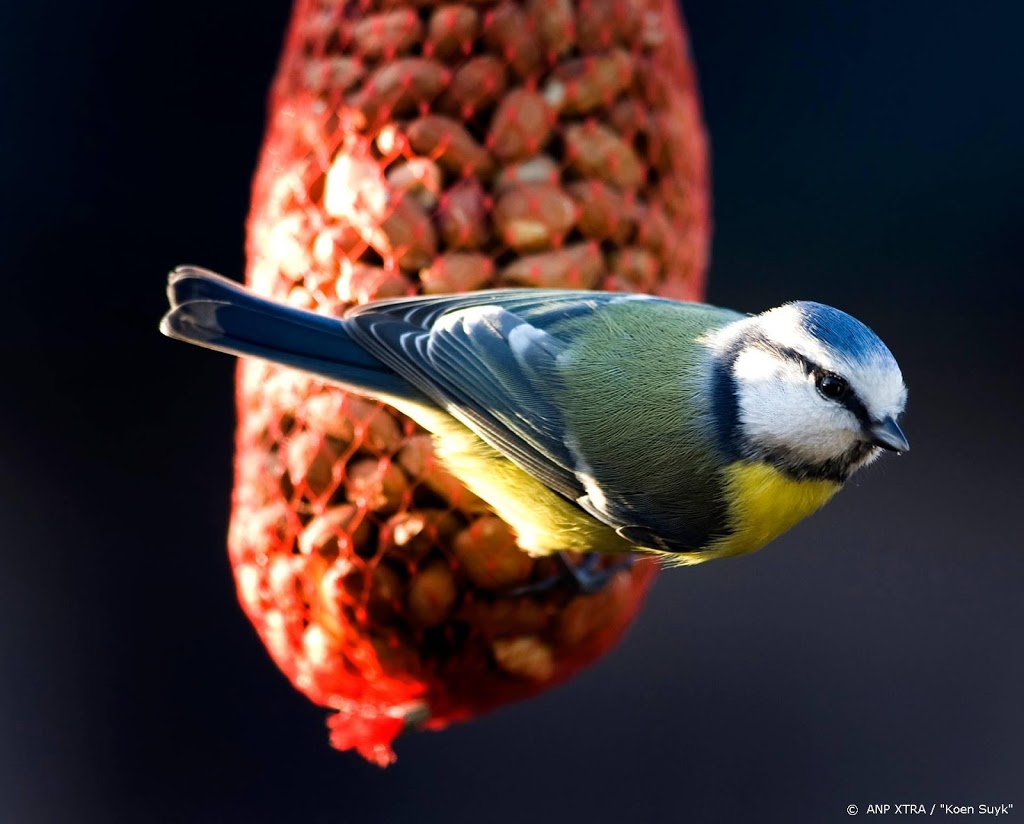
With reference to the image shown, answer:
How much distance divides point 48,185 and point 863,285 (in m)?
1.56

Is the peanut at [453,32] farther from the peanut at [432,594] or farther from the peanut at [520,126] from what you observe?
the peanut at [432,594]

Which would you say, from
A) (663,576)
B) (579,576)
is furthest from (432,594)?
(663,576)

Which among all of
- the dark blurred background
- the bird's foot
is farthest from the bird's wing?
the dark blurred background

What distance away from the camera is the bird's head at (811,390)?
122 centimetres

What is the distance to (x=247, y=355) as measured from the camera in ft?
4.32

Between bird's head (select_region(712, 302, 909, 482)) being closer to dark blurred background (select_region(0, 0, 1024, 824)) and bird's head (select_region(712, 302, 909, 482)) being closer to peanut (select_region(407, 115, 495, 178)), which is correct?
peanut (select_region(407, 115, 495, 178))

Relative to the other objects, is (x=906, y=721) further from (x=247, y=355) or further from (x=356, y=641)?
(x=247, y=355)

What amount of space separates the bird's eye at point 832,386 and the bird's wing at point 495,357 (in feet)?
0.79

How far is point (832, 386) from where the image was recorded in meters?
1.24

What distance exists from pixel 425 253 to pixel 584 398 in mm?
229

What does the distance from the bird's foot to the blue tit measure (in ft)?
0.19

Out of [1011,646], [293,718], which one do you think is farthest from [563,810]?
[1011,646]

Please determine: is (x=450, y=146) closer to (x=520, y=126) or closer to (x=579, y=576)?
(x=520, y=126)

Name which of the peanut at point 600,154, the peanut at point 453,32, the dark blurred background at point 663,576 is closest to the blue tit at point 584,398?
the peanut at point 600,154
